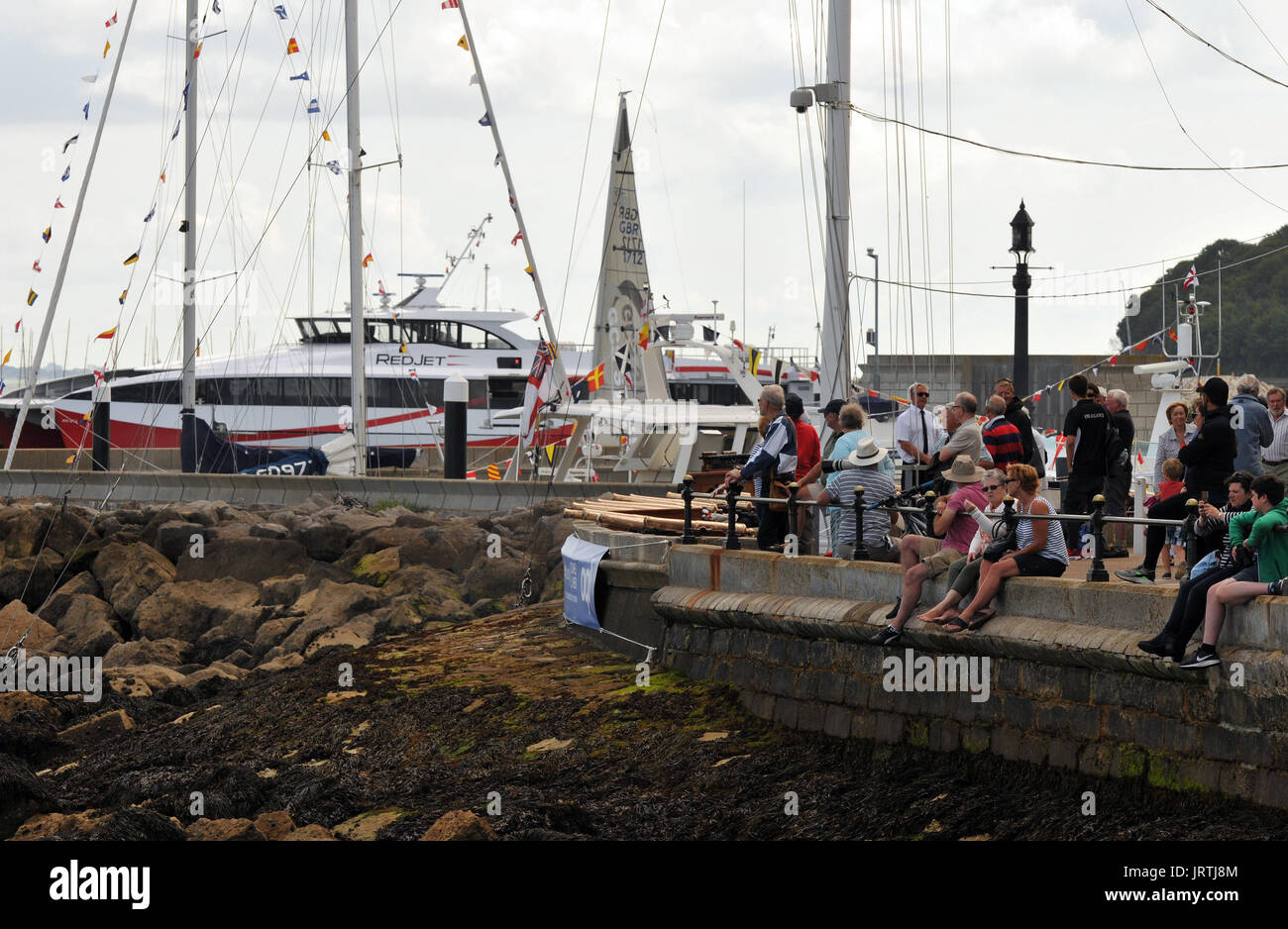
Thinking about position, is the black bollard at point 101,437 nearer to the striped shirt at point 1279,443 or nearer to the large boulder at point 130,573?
the large boulder at point 130,573

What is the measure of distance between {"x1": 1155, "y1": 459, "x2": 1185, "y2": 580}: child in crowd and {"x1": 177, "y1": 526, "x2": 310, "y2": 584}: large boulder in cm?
1269

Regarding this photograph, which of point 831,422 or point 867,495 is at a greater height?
point 831,422

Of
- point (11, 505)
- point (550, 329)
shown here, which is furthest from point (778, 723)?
point (11, 505)

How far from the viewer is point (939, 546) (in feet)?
37.8

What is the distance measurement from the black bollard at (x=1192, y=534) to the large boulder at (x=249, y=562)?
587 inches

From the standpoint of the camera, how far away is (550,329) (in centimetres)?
2723

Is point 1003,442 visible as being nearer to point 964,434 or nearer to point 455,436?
point 964,434

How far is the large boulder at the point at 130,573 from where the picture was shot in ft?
70.3

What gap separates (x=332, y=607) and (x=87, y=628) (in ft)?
10.3

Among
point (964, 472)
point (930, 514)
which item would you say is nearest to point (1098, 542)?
point (964, 472)

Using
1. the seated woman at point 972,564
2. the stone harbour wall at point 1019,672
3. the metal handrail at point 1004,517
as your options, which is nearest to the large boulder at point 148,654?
the metal handrail at point 1004,517

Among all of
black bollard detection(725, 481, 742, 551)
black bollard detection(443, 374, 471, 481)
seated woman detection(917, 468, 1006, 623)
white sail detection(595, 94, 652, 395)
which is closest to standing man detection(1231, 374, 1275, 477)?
seated woman detection(917, 468, 1006, 623)
